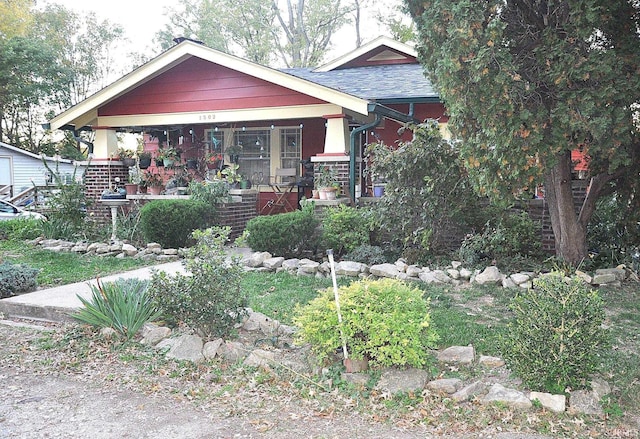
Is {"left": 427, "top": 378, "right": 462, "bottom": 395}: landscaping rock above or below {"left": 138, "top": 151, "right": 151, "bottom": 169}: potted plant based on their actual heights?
below

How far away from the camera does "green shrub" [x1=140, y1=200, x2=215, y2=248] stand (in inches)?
366

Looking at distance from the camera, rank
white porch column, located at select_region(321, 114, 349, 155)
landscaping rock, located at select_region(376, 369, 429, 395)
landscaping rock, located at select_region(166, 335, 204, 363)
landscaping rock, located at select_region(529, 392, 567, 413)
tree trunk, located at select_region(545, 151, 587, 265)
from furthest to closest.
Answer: white porch column, located at select_region(321, 114, 349, 155)
tree trunk, located at select_region(545, 151, 587, 265)
landscaping rock, located at select_region(166, 335, 204, 363)
landscaping rock, located at select_region(376, 369, 429, 395)
landscaping rock, located at select_region(529, 392, 567, 413)

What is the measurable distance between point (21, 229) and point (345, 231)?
7872 millimetres

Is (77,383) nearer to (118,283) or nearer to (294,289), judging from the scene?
(118,283)

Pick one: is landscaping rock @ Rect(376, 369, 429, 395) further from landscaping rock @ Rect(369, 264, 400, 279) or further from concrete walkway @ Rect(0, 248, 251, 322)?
landscaping rock @ Rect(369, 264, 400, 279)

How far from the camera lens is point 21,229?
39.9 feet

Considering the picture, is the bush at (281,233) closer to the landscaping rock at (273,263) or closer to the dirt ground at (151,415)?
the landscaping rock at (273,263)

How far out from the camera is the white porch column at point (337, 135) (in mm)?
10016

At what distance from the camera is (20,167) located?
24766 mm

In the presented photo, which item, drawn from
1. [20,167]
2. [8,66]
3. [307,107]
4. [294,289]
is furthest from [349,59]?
[8,66]

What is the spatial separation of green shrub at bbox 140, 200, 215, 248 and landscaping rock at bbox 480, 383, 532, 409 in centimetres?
687

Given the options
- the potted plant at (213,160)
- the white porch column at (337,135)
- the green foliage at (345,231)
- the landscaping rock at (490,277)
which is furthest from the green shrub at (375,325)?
the potted plant at (213,160)

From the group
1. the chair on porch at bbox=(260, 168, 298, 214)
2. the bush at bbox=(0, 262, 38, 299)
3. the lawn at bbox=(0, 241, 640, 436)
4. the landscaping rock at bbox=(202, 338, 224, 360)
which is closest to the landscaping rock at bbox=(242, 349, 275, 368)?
the landscaping rock at bbox=(202, 338, 224, 360)

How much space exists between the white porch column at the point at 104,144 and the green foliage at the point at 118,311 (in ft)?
27.0
